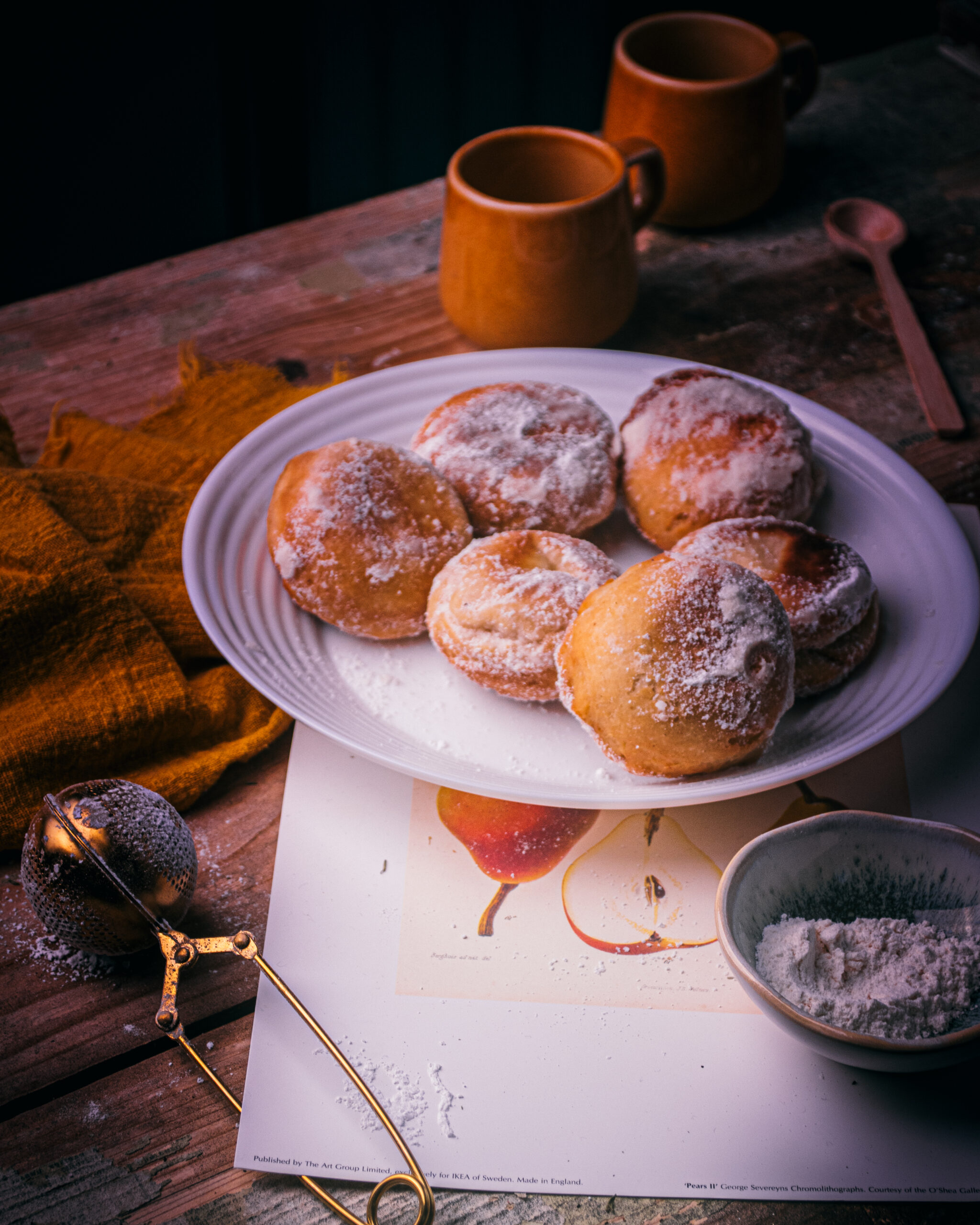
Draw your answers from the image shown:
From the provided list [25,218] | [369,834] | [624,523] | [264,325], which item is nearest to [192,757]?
[369,834]

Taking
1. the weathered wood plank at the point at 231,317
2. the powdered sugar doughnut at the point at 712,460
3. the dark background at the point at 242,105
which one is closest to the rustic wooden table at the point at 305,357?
the weathered wood plank at the point at 231,317

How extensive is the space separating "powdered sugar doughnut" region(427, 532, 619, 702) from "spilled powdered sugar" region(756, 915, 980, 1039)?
27cm

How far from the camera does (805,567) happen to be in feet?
2.61

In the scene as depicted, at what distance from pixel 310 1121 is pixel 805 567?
544 mm

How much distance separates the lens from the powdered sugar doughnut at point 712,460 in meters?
0.87

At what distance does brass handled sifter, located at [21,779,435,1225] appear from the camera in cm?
61

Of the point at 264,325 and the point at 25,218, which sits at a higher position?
the point at 264,325

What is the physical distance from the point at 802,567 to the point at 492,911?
0.37 metres

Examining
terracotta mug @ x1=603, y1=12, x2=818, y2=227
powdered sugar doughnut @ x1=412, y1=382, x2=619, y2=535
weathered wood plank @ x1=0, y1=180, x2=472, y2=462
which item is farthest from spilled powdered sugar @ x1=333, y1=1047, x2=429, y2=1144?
terracotta mug @ x1=603, y1=12, x2=818, y2=227

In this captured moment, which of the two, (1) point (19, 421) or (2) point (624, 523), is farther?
(1) point (19, 421)

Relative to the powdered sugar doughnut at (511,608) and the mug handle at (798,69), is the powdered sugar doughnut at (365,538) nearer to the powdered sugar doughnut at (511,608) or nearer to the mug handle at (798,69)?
the powdered sugar doughnut at (511,608)

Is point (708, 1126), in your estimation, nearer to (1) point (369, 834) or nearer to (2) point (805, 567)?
(1) point (369, 834)

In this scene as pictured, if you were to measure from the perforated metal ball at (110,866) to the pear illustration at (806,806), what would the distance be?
44cm

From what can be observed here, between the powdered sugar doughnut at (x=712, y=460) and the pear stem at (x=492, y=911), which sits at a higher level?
the powdered sugar doughnut at (x=712, y=460)
